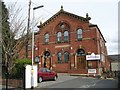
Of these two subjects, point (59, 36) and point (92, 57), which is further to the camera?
point (59, 36)

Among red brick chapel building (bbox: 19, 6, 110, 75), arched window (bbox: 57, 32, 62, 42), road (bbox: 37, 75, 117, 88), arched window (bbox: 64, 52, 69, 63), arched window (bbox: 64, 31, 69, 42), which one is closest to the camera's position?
road (bbox: 37, 75, 117, 88)

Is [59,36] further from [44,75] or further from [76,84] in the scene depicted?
[76,84]

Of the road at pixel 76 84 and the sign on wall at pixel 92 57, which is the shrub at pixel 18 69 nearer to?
the road at pixel 76 84

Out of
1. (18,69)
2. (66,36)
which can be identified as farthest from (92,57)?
(18,69)

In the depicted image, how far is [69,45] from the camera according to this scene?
137ft

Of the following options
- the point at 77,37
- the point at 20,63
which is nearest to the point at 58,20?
the point at 77,37

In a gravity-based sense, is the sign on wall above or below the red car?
above

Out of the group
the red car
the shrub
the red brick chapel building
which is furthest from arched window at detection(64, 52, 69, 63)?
the shrub

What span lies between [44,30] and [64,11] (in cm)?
505

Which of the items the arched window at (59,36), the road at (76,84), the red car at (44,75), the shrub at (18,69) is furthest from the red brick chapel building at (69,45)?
the shrub at (18,69)

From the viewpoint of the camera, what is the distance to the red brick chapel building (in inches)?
1556

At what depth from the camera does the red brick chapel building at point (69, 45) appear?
39531 mm

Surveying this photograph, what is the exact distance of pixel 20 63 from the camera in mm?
22672

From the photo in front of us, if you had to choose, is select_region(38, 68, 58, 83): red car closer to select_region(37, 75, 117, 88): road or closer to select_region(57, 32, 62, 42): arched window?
select_region(37, 75, 117, 88): road
